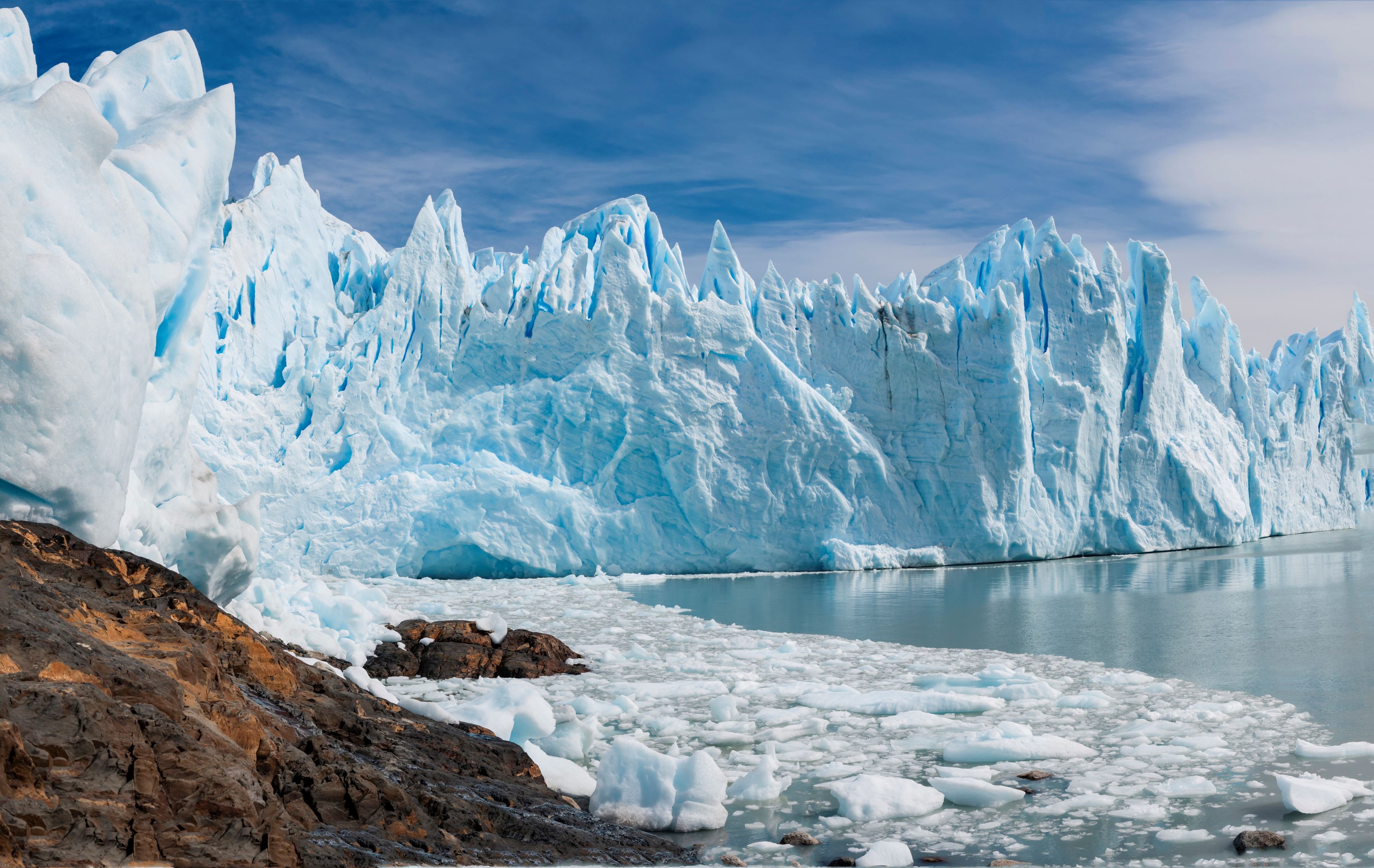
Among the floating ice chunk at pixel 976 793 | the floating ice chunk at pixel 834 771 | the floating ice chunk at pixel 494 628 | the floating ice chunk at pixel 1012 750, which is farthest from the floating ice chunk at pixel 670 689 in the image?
the floating ice chunk at pixel 976 793

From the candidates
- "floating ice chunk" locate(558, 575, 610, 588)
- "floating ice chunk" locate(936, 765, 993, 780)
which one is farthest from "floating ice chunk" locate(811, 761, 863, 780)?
"floating ice chunk" locate(558, 575, 610, 588)

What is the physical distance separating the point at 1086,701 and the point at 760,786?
2.78 m

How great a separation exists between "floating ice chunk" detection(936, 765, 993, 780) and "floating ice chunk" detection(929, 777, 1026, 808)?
0.36 feet

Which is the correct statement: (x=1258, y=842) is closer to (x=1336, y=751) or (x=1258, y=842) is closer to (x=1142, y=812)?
(x=1142, y=812)

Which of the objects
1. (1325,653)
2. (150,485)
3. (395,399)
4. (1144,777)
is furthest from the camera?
(395,399)

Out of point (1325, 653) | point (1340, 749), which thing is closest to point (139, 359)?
point (1340, 749)

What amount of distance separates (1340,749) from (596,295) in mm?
14282

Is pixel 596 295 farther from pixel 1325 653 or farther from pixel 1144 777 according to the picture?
pixel 1144 777

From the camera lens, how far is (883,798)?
404 cm

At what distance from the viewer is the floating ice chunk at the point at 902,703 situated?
19.2 feet

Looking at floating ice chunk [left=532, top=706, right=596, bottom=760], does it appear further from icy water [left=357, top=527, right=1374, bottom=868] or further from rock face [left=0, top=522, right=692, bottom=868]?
rock face [left=0, top=522, right=692, bottom=868]

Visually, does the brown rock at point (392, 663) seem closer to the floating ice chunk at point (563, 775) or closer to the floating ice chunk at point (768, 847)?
the floating ice chunk at point (563, 775)

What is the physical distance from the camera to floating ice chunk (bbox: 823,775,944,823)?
3957 mm

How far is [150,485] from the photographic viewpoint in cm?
530
